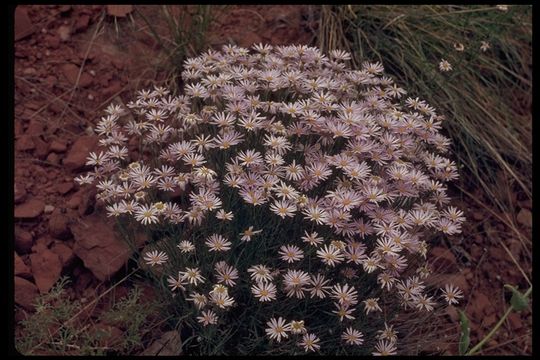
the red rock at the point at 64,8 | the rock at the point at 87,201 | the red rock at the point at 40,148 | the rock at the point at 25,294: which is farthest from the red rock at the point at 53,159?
the red rock at the point at 64,8

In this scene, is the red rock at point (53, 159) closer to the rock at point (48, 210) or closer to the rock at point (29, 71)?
the rock at point (48, 210)

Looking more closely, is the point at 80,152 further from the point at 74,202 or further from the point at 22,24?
the point at 22,24

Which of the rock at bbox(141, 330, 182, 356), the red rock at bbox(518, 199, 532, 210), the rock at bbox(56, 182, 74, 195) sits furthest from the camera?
the red rock at bbox(518, 199, 532, 210)

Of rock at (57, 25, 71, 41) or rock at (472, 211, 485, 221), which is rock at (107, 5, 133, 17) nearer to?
rock at (57, 25, 71, 41)

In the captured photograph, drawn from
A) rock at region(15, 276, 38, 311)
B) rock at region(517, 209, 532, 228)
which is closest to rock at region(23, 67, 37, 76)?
rock at region(15, 276, 38, 311)
